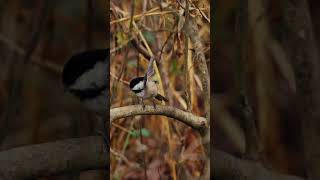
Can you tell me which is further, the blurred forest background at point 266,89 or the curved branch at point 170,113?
the blurred forest background at point 266,89

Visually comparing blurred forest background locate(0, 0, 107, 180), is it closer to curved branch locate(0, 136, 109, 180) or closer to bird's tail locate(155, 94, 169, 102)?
curved branch locate(0, 136, 109, 180)

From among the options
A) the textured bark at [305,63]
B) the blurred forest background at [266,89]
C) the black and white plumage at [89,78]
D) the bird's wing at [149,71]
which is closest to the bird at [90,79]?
the black and white plumage at [89,78]

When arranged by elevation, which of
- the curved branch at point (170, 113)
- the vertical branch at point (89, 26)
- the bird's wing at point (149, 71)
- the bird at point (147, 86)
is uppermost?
the vertical branch at point (89, 26)

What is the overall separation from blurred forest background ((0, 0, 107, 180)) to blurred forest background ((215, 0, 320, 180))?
0.31m

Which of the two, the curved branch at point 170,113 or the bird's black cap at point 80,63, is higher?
the bird's black cap at point 80,63

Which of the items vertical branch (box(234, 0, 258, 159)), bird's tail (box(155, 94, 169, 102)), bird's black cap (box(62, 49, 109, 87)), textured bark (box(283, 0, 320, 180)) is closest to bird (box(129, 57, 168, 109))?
bird's tail (box(155, 94, 169, 102))

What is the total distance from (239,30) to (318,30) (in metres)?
0.19

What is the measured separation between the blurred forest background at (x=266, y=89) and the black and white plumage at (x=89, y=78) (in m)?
0.27

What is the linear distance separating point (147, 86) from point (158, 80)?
1.2 inches

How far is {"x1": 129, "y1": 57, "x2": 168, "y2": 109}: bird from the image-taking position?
4.68 feet

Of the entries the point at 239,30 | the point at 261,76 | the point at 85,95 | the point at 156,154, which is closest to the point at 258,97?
the point at 261,76

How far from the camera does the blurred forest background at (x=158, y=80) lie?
1.42m

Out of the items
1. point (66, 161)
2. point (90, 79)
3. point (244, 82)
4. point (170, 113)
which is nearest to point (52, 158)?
point (66, 161)

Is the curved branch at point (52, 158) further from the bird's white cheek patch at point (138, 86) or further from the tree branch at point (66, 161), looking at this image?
the bird's white cheek patch at point (138, 86)
